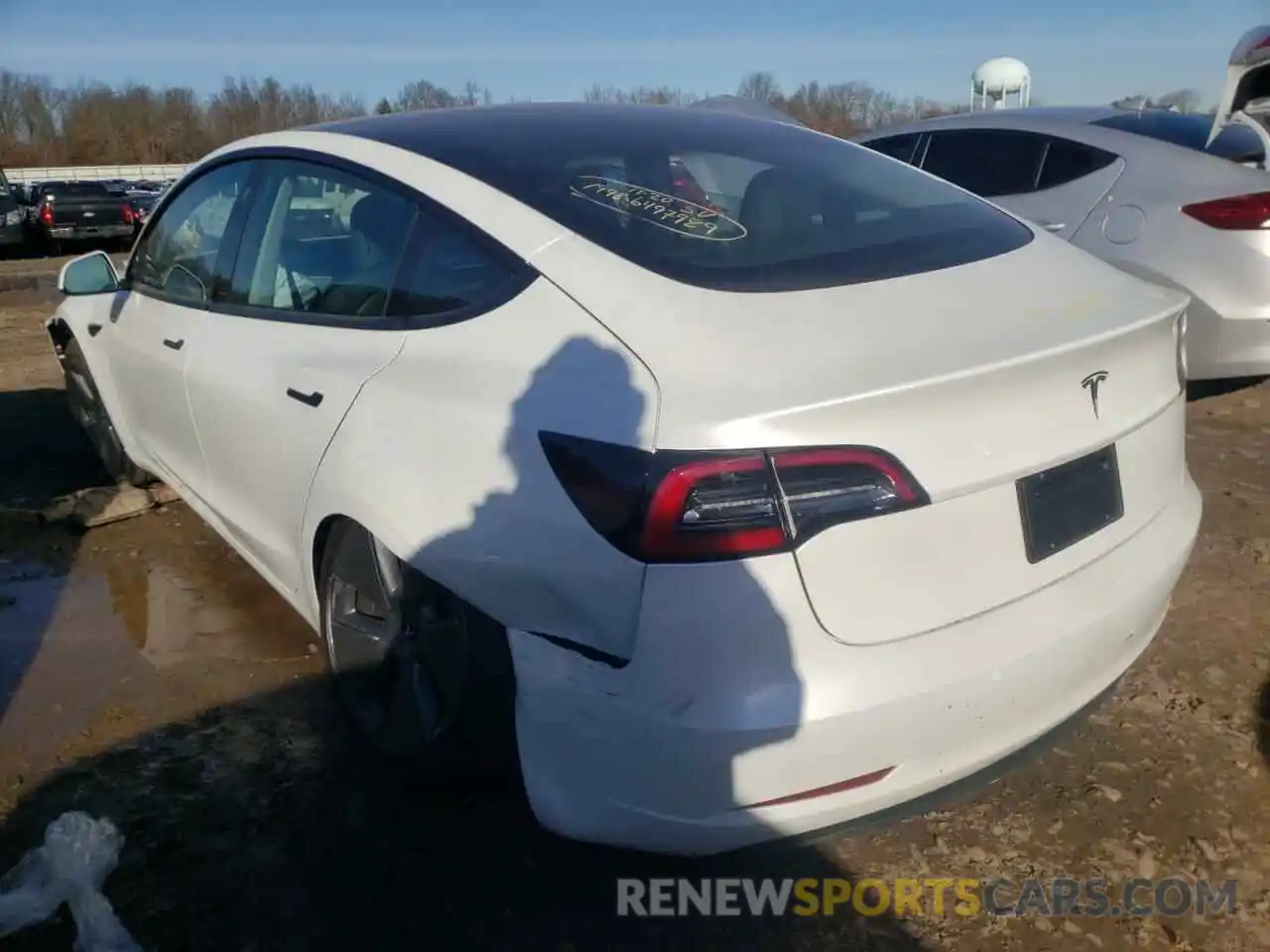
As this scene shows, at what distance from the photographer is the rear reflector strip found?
6.03 ft

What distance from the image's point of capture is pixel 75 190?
69.2 ft

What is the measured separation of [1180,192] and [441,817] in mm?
4420

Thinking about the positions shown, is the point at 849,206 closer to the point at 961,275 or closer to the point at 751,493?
the point at 961,275

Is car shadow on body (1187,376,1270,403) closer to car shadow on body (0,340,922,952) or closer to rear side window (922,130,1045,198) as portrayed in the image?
rear side window (922,130,1045,198)

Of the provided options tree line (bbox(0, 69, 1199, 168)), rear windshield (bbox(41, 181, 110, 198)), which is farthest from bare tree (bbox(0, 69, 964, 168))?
rear windshield (bbox(41, 181, 110, 198))

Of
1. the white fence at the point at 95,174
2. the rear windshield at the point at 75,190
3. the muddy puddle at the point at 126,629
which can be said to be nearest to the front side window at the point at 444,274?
the muddy puddle at the point at 126,629

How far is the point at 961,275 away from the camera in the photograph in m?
2.19

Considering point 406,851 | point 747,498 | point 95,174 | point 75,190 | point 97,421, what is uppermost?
point 95,174

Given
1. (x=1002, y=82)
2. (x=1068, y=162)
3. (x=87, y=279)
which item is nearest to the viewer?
(x=87, y=279)

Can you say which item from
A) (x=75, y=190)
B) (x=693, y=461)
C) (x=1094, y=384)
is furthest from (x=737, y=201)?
(x=75, y=190)

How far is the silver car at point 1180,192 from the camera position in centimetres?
480

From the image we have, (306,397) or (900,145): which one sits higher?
(900,145)

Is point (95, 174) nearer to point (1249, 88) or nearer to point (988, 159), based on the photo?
point (988, 159)

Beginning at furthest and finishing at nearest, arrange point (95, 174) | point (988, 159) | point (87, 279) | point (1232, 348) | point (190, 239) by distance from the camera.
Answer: point (95, 174) → point (988, 159) → point (1232, 348) → point (87, 279) → point (190, 239)
